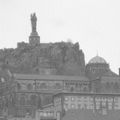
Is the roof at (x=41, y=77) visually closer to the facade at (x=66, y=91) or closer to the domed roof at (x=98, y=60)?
the facade at (x=66, y=91)

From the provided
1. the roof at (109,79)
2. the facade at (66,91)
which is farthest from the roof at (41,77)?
the roof at (109,79)

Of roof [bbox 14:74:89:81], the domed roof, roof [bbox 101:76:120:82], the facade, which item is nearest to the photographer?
the facade

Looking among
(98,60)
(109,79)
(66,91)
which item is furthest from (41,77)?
(109,79)

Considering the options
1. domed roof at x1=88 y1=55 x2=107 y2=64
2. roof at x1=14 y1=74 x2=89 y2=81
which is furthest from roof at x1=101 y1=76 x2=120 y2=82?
domed roof at x1=88 y1=55 x2=107 y2=64

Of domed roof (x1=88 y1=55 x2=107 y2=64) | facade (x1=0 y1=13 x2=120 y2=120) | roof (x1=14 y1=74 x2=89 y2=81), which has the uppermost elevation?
domed roof (x1=88 y1=55 x2=107 y2=64)

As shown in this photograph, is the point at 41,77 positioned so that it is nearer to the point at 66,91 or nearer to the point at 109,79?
the point at 66,91

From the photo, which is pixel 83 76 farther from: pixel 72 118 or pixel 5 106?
pixel 72 118

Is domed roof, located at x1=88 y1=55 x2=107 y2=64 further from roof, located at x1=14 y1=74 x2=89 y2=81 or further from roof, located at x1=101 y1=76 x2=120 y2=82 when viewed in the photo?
roof, located at x1=101 y1=76 x2=120 y2=82

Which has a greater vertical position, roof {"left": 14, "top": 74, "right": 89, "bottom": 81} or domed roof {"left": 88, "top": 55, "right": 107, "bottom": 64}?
domed roof {"left": 88, "top": 55, "right": 107, "bottom": 64}

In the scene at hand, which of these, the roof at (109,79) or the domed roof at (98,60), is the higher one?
the domed roof at (98,60)

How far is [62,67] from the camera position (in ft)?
653

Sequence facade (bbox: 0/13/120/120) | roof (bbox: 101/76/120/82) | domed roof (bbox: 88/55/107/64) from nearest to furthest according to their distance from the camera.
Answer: facade (bbox: 0/13/120/120) < roof (bbox: 101/76/120/82) < domed roof (bbox: 88/55/107/64)

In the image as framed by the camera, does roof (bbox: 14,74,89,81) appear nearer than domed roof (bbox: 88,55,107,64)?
Yes

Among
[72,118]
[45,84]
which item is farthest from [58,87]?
[72,118]
